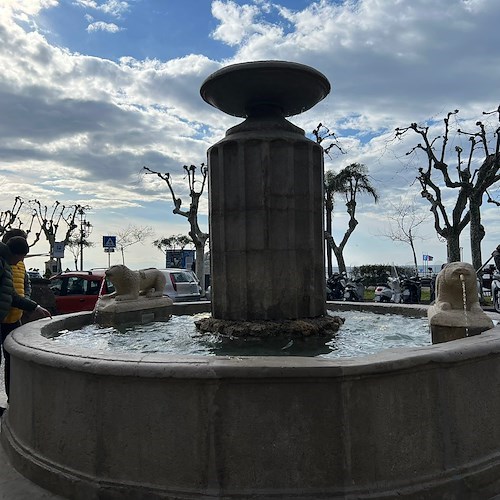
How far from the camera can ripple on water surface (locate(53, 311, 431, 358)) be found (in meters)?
4.79

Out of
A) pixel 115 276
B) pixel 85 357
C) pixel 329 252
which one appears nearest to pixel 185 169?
pixel 329 252

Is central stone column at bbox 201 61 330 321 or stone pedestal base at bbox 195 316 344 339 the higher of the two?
central stone column at bbox 201 61 330 321

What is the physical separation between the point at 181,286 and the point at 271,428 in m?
11.9

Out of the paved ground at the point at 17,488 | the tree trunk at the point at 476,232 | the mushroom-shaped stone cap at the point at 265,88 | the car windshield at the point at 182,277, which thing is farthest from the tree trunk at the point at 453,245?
the paved ground at the point at 17,488

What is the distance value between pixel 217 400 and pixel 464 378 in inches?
63.1

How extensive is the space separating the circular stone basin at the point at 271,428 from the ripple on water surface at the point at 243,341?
1.37 metres

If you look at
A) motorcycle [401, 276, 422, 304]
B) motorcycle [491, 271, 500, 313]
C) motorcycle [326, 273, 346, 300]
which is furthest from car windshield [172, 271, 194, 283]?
motorcycle [491, 271, 500, 313]

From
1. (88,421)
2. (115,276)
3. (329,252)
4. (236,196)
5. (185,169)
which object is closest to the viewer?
(88,421)

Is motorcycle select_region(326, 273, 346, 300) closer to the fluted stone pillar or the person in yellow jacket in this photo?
the fluted stone pillar

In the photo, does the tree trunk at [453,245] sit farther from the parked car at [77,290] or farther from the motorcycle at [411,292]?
the parked car at [77,290]

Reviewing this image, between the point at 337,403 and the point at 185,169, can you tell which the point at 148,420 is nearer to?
the point at 337,403

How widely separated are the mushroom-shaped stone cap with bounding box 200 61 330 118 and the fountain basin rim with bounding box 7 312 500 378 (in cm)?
330

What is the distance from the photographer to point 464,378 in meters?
3.18

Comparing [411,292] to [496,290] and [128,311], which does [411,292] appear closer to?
[496,290]
